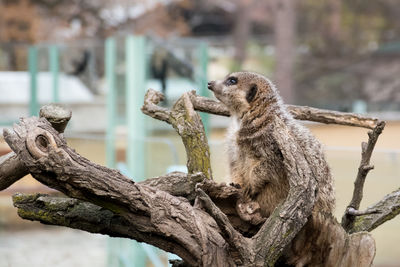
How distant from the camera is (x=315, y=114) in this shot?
1.76m

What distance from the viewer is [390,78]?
16.4m

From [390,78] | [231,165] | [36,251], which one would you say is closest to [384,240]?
[231,165]

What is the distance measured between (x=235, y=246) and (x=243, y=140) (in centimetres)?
48

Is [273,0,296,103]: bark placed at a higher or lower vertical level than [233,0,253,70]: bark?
lower

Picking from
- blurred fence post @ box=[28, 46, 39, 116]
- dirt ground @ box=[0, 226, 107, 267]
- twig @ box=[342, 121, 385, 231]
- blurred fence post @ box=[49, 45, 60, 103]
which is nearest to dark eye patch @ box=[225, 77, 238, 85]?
twig @ box=[342, 121, 385, 231]

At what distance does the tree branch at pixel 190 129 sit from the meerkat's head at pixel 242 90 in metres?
0.15

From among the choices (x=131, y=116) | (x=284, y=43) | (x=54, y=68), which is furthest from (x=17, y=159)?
(x=284, y=43)

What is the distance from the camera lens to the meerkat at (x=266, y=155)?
54.8 inches

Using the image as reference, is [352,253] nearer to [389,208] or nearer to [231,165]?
[389,208]

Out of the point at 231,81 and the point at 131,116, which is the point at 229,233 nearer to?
the point at 231,81

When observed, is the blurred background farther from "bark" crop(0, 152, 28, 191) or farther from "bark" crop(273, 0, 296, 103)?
"bark" crop(0, 152, 28, 191)

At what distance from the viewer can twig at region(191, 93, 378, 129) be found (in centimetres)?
170

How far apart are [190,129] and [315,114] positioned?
1.33ft

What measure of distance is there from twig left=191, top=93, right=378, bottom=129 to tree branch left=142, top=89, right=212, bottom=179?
0.30 ft
